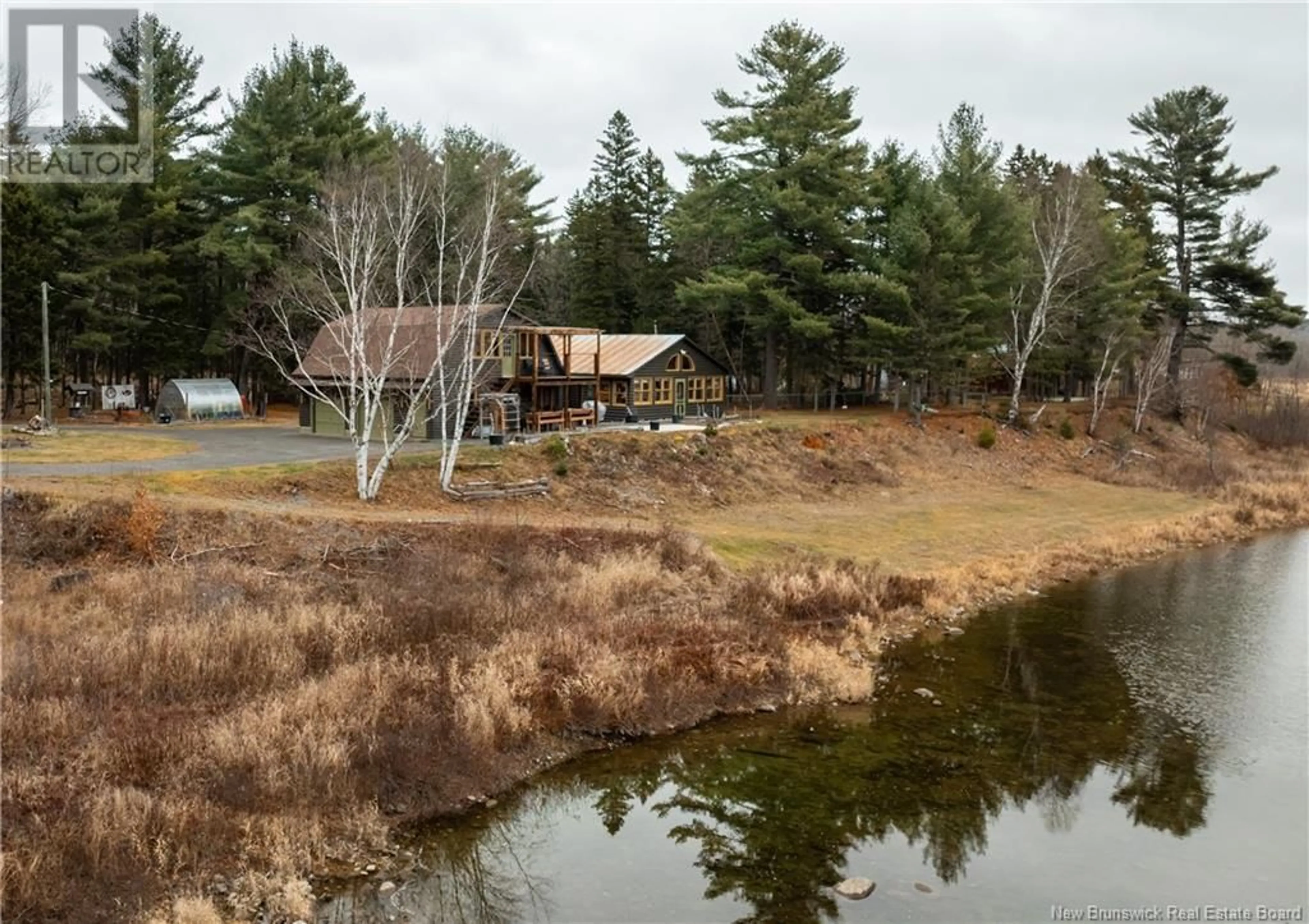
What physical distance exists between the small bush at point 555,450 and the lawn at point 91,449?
1120 centimetres

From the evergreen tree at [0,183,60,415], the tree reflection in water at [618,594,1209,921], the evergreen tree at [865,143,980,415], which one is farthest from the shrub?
the evergreen tree at [0,183,60,415]

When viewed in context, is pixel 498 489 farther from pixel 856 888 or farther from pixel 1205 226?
pixel 1205 226

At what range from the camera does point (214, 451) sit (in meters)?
32.2

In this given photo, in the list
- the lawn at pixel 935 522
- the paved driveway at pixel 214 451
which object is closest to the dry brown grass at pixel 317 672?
the lawn at pixel 935 522

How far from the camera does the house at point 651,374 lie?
4397 cm

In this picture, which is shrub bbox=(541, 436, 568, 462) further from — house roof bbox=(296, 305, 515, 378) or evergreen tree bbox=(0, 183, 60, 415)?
evergreen tree bbox=(0, 183, 60, 415)

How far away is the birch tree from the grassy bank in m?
3.14

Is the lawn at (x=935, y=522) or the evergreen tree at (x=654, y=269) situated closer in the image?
the lawn at (x=935, y=522)

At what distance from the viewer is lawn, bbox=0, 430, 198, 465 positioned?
1110 inches

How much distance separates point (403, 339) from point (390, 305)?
7.53 meters

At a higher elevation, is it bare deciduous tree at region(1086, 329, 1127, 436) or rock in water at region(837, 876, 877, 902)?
bare deciduous tree at region(1086, 329, 1127, 436)

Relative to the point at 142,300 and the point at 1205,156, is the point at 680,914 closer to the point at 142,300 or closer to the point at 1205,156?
the point at 142,300

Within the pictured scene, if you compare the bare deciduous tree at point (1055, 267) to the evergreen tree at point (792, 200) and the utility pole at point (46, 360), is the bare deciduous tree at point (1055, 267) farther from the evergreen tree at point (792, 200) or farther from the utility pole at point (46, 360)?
the utility pole at point (46, 360)

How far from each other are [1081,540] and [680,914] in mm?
24756
